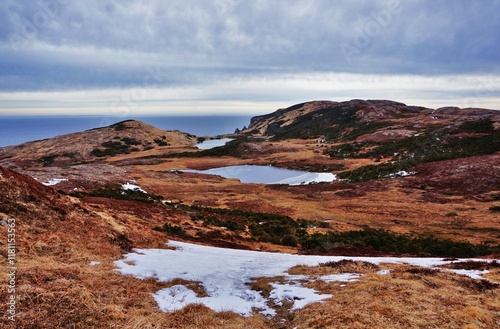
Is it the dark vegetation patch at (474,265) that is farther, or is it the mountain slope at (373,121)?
the mountain slope at (373,121)

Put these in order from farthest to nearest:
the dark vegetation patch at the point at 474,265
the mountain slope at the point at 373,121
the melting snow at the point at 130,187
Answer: the mountain slope at the point at 373,121
the melting snow at the point at 130,187
the dark vegetation patch at the point at 474,265

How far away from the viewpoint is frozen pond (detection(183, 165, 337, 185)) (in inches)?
2756

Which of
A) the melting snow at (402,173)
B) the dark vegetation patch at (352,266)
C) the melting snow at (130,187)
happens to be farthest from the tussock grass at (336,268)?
the melting snow at (402,173)

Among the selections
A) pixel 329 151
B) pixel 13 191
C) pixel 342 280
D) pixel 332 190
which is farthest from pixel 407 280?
pixel 329 151

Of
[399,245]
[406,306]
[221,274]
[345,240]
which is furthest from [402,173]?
[406,306]

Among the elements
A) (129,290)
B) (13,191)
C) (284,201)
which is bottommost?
(284,201)

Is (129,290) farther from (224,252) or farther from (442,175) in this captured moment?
(442,175)

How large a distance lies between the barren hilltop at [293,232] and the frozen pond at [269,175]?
4.36 meters

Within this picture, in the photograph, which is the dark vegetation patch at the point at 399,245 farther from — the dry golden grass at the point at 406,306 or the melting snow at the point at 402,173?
the melting snow at the point at 402,173

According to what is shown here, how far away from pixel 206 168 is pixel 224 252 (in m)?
69.9

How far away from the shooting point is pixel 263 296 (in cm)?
1223

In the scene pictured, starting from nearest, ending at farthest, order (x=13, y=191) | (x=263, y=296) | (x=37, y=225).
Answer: (x=263, y=296) < (x=37, y=225) < (x=13, y=191)

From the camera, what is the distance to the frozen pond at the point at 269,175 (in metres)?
70.0

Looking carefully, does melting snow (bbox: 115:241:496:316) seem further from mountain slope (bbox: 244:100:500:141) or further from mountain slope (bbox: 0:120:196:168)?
mountain slope (bbox: 0:120:196:168)
